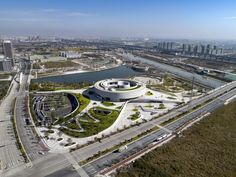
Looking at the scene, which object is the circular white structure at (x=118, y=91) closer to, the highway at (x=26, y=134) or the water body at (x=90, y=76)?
the highway at (x=26, y=134)

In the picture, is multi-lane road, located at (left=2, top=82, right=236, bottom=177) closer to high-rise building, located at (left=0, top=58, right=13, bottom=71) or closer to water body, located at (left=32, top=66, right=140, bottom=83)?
water body, located at (left=32, top=66, right=140, bottom=83)

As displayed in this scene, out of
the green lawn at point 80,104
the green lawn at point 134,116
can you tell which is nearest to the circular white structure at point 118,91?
the green lawn at point 80,104

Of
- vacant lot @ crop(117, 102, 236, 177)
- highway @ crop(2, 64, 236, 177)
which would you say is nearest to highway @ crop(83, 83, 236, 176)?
highway @ crop(2, 64, 236, 177)

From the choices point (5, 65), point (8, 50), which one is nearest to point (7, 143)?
point (5, 65)

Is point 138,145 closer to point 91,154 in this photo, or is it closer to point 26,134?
point 91,154

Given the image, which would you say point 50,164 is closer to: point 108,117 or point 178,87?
point 108,117

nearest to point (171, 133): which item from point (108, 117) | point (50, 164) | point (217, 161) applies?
point (217, 161)
